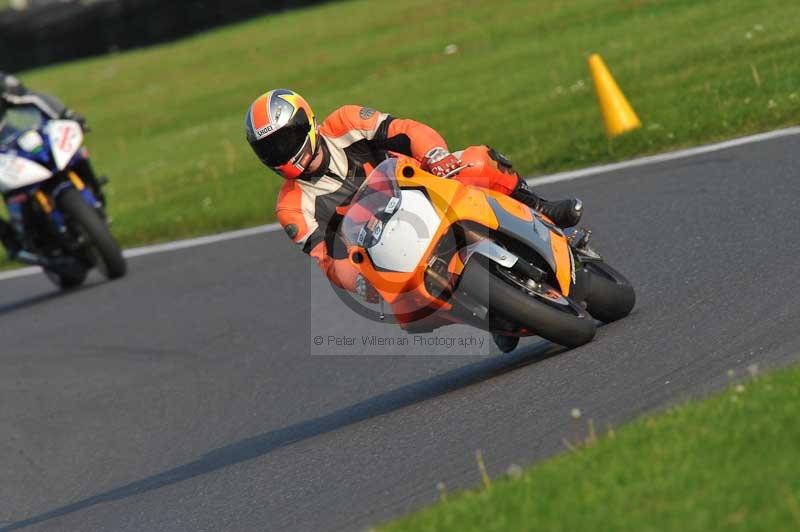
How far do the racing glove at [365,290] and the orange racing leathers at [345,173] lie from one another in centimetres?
3

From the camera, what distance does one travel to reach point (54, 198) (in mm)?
12812

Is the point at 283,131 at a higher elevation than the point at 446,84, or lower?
higher

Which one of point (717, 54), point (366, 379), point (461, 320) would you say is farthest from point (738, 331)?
point (717, 54)

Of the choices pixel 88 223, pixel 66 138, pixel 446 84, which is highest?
pixel 66 138

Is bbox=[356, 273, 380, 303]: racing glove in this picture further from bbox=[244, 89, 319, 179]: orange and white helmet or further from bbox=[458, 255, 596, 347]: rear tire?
bbox=[244, 89, 319, 179]: orange and white helmet

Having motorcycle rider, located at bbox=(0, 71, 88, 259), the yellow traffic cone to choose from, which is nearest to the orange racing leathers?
the yellow traffic cone

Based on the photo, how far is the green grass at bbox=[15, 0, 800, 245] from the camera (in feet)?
43.8

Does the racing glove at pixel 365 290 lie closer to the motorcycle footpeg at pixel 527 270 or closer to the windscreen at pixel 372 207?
the windscreen at pixel 372 207

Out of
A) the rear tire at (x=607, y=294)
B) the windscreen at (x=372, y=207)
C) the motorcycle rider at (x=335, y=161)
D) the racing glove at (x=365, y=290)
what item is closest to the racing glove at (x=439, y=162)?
the motorcycle rider at (x=335, y=161)

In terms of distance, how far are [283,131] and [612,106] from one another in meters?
7.10

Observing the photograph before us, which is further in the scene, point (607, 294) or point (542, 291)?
point (607, 294)

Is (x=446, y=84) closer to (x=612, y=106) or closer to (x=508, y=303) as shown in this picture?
(x=612, y=106)

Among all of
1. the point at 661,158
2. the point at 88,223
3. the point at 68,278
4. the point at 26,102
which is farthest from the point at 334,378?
the point at 26,102

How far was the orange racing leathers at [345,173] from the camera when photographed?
679cm
